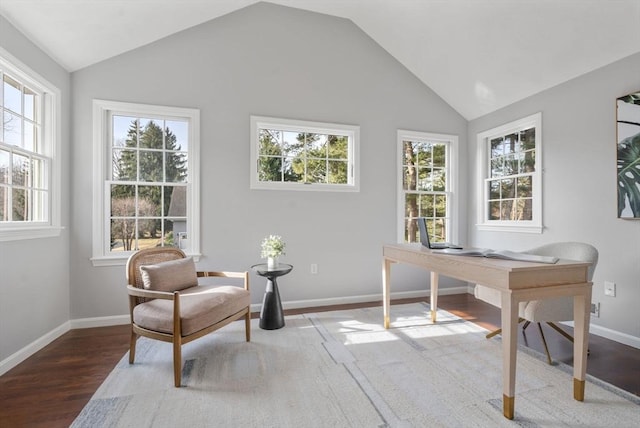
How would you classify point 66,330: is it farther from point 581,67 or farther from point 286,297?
point 581,67

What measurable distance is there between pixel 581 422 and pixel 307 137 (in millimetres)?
3442

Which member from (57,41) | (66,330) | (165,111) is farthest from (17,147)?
(66,330)

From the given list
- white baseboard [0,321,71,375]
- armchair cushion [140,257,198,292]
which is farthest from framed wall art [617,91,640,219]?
white baseboard [0,321,71,375]

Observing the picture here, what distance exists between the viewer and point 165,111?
10.9 feet

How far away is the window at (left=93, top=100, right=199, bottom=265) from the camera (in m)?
3.17

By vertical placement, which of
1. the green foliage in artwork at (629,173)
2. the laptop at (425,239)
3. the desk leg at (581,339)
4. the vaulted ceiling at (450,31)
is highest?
the vaulted ceiling at (450,31)

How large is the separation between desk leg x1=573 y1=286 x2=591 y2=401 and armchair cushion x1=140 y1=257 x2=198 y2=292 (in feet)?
9.19

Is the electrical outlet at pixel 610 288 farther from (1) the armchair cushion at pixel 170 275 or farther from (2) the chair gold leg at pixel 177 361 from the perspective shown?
(1) the armchair cushion at pixel 170 275

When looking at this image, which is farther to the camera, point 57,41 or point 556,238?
point 556,238

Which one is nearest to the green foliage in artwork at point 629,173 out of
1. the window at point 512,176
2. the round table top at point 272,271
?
the window at point 512,176

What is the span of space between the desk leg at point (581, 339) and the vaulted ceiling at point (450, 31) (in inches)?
90.2

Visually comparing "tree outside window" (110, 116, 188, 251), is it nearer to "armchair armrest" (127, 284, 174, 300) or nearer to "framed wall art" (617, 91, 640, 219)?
"armchair armrest" (127, 284, 174, 300)

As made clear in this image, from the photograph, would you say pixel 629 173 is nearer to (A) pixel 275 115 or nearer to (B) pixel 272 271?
(B) pixel 272 271

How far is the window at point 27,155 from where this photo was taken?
233 centimetres
